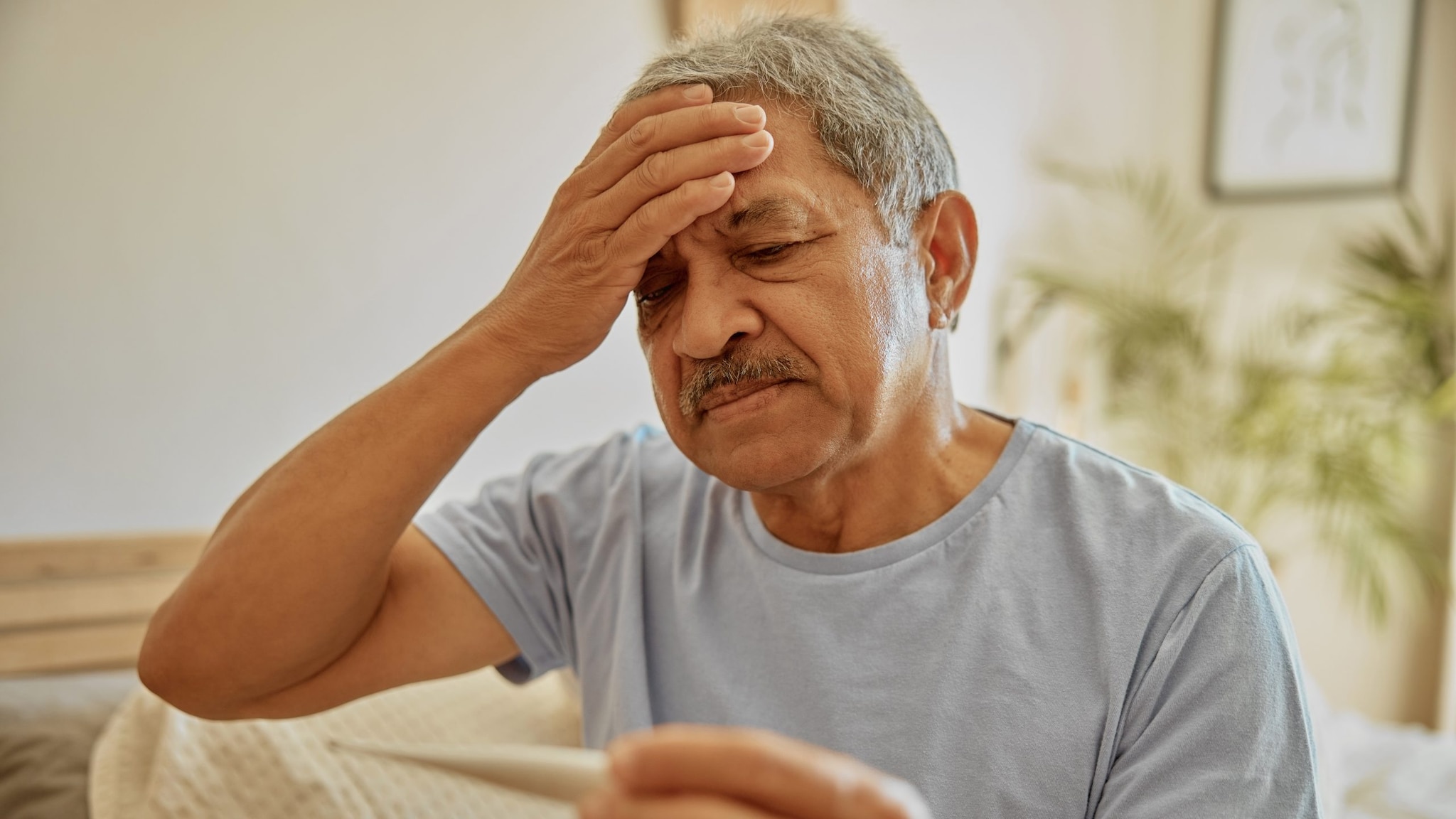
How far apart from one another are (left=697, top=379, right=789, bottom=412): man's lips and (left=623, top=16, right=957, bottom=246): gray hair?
204 millimetres

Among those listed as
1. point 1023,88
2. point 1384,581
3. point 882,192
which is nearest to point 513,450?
point 882,192

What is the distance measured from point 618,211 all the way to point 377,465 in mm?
358

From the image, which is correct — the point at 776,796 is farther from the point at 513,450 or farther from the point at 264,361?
the point at 513,450

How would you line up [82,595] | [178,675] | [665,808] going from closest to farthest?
[665,808] → [178,675] → [82,595]

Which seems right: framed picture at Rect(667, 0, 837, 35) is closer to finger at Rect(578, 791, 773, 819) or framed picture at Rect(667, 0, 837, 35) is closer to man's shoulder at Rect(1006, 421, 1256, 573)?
man's shoulder at Rect(1006, 421, 1256, 573)

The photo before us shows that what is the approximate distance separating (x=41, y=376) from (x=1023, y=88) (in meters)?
2.96

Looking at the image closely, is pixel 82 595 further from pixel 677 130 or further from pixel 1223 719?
pixel 1223 719

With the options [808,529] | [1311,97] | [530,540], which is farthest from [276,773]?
[1311,97]

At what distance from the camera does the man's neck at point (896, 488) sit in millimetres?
1184

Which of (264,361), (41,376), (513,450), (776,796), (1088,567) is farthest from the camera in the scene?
(513,450)

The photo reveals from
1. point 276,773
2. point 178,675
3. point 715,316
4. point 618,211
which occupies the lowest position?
point 276,773

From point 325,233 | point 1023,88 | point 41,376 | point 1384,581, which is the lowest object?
point 1384,581

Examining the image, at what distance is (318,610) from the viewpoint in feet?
3.69

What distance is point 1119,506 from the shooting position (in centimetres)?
109
